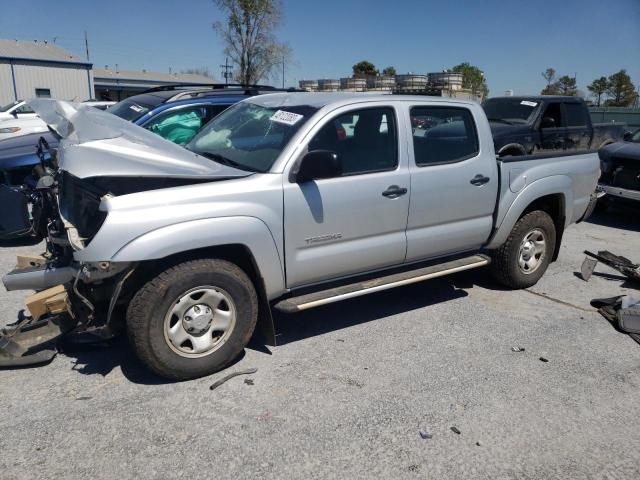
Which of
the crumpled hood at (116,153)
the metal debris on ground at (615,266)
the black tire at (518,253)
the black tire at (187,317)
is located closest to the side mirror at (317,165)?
the crumpled hood at (116,153)

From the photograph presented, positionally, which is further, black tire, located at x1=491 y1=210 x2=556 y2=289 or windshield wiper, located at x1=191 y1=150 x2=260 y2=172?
black tire, located at x1=491 y1=210 x2=556 y2=289

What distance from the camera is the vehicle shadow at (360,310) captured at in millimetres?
4438

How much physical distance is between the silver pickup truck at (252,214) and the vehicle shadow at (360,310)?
0.50 metres

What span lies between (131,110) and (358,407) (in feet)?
19.6

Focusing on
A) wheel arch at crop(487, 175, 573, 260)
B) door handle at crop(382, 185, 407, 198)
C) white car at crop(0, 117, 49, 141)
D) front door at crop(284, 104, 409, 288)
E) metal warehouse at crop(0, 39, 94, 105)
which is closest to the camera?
front door at crop(284, 104, 409, 288)

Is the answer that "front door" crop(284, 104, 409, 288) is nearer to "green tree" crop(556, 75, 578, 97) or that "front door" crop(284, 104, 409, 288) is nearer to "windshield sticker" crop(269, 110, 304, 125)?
"windshield sticker" crop(269, 110, 304, 125)

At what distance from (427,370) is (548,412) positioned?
0.83 m

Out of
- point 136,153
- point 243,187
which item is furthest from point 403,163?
point 136,153

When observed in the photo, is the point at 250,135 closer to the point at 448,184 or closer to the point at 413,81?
the point at 448,184

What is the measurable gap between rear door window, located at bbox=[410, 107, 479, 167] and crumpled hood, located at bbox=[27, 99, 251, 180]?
1.57 m

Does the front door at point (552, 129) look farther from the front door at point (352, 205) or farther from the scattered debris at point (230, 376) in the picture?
the scattered debris at point (230, 376)

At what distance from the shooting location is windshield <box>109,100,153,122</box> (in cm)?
725

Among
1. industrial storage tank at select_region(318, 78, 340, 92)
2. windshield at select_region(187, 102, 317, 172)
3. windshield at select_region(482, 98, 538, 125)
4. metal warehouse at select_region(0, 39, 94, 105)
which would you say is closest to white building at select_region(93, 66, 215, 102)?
metal warehouse at select_region(0, 39, 94, 105)

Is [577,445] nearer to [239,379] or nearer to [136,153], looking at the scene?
[239,379]
